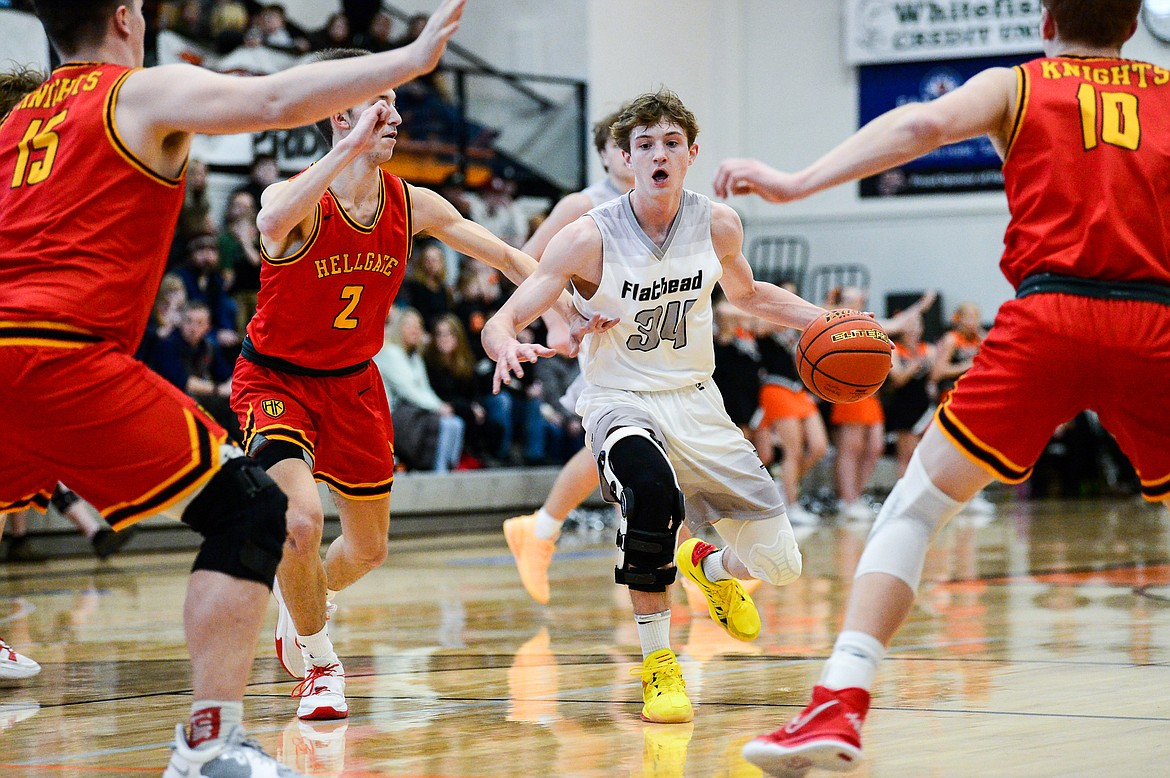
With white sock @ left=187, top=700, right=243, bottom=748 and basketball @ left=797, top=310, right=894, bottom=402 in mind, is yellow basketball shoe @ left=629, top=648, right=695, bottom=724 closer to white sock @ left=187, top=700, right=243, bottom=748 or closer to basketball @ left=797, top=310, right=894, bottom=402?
basketball @ left=797, top=310, right=894, bottom=402

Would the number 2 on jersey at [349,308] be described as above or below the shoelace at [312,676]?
above

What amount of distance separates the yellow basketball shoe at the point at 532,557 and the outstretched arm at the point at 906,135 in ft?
13.5

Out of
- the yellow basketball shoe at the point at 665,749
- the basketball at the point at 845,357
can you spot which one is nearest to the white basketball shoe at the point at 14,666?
the yellow basketball shoe at the point at 665,749

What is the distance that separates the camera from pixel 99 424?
313 cm

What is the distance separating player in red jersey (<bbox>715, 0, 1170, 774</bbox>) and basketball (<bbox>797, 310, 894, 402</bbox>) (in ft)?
4.63

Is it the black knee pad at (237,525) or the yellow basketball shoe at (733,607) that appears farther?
the yellow basketball shoe at (733,607)

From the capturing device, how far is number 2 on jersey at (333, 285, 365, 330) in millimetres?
4793

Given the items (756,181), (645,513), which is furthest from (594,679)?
(756,181)

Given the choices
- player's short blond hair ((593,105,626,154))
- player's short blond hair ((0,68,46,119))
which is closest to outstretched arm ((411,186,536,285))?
player's short blond hair ((0,68,46,119))

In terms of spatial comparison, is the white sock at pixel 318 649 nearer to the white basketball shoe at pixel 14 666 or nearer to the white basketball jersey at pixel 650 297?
the white basketball jersey at pixel 650 297

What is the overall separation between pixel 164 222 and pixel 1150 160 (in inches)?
90.0

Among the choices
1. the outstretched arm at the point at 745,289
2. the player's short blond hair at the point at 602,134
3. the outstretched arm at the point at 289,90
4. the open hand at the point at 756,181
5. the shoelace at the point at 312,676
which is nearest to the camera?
the outstretched arm at the point at 289,90

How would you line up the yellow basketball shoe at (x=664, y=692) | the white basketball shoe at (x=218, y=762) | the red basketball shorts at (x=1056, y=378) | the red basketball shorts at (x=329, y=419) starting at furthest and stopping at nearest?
the red basketball shorts at (x=329, y=419) → the yellow basketball shoe at (x=664, y=692) → the red basketball shorts at (x=1056, y=378) → the white basketball shoe at (x=218, y=762)

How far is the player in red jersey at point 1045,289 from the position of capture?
130 inches
